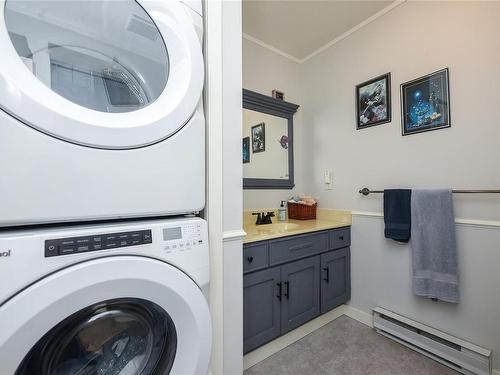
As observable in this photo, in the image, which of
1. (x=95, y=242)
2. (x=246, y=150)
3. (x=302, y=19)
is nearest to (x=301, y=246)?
(x=246, y=150)


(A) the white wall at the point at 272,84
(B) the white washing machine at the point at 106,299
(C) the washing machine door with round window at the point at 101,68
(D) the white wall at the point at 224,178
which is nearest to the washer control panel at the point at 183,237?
(B) the white washing machine at the point at 106,299

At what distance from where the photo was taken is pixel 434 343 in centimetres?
142

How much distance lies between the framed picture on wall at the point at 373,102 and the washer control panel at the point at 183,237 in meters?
1.74

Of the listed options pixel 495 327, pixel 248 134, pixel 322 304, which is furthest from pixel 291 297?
pixel 248 134

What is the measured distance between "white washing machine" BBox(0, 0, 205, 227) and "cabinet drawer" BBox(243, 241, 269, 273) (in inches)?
26.0

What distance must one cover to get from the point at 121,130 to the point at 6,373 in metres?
0.59

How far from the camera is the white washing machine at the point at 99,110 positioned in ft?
1.67

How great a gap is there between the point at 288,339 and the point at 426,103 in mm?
1909

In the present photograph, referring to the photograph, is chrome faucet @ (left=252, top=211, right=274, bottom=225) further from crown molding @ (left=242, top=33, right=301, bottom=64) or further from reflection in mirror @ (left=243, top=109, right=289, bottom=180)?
crown molding @ (left=242, top=33, right=301, bottom=64)

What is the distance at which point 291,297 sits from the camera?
60.6 inches

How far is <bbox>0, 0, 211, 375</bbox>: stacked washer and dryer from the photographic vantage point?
19.6 inches

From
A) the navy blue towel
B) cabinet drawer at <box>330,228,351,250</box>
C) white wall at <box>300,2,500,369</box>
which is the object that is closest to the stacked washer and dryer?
cabinet drawer at <box>330,228,351,250</box>

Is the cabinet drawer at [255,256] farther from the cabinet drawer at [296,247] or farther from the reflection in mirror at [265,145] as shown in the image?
the reflection in mirror at [265,145]

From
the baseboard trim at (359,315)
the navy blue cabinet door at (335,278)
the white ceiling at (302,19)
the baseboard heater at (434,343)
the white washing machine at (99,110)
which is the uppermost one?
the white ceiling at (302,19)
